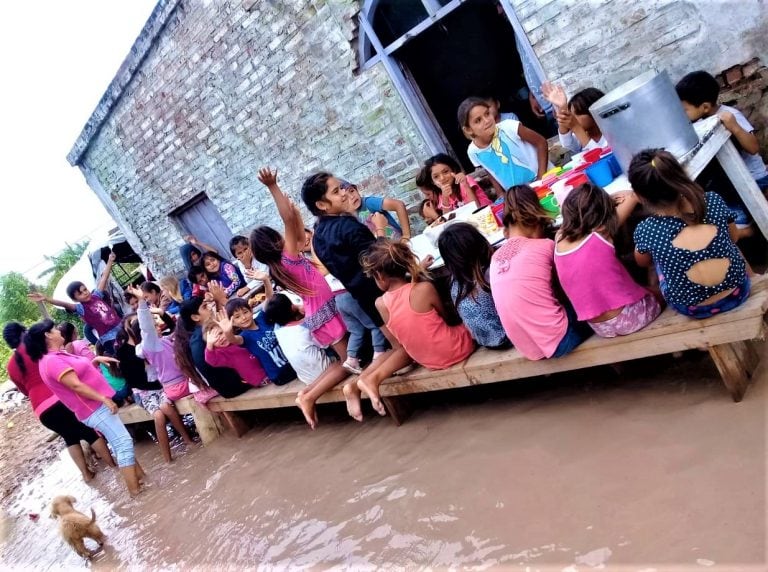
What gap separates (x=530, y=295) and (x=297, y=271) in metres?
1.65

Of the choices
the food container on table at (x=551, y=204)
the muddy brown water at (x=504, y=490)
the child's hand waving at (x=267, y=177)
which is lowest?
the muddy brown water at (x=504, y=490)

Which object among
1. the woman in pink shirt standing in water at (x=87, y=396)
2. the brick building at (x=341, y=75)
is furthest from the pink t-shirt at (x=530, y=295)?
the woman in pink shirt standing in water at (x=87, y=396)

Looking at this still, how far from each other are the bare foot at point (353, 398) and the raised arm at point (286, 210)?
968 millimetres

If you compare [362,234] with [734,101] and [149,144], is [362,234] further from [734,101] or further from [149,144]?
[149,144]

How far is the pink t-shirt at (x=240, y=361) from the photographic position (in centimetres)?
451

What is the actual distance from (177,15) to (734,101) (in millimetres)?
5964

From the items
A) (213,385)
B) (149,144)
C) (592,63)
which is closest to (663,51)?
(592,63)

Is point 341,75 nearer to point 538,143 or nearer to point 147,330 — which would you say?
point 538,143

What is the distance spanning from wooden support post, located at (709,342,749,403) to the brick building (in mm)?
2235

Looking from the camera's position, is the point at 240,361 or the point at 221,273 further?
the point at 221,273

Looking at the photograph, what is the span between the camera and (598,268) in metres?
2.49

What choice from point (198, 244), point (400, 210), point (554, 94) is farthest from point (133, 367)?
point (554, 94)

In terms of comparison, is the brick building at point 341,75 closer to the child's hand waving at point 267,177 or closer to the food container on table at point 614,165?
the food container on table at point 614,165

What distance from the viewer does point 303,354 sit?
13.3 feet
